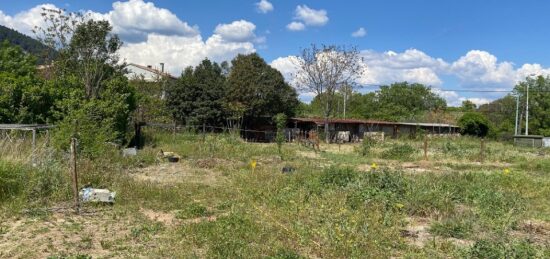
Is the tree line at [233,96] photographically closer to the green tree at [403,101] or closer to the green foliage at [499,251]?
the green tree at [403,101]

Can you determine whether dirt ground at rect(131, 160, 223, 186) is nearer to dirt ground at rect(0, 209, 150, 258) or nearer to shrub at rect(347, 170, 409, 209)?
dirt ground at rect(0, 209, 150, 258)

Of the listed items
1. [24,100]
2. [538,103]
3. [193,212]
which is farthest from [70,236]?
[538,103]

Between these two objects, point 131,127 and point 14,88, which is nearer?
point 14,88

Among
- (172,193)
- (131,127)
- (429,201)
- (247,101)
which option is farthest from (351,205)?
(247,101)

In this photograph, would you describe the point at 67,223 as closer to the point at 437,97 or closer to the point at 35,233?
the point at 35,233

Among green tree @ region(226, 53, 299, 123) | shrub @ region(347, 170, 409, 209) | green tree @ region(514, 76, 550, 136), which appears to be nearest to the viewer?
shrub @ region(347, 170, 409, 209)

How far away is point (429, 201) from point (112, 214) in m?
5.68

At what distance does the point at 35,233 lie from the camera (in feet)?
22.2

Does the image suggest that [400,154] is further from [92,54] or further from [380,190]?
[92,54]

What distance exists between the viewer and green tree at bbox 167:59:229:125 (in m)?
35.8

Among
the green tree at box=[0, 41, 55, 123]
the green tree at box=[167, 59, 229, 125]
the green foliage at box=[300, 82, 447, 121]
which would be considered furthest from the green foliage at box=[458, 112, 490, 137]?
the green tree at box=[0, 41, 55, 123]

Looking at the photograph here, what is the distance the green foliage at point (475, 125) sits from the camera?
163ft

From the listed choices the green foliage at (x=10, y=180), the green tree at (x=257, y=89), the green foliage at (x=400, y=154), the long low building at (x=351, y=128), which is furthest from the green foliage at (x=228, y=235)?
the long low building at (x=351, y=128)

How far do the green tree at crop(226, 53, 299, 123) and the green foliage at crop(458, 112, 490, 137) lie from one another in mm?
21235
